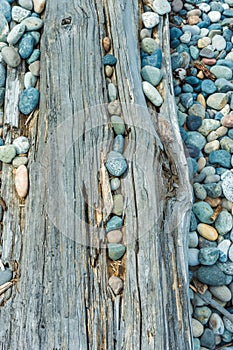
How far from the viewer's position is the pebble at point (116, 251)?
5.63 feet

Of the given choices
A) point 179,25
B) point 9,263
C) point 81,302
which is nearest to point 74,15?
point 179,25

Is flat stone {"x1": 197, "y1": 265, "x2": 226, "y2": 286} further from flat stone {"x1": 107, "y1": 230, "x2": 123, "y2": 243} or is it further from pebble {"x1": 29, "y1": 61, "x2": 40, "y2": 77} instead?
pebble {"x1": 29, "y1": 61, "x2": 40, "y2": 77}

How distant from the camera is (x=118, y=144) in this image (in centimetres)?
193

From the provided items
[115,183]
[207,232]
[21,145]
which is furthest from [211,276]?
[21,145]

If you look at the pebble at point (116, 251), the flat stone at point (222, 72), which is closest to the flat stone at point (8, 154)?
the pebble at point (116, 251)

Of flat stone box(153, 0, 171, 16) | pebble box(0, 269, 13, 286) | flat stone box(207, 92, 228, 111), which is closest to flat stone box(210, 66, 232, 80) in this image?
flat stone box(207, 92, 228, 111)

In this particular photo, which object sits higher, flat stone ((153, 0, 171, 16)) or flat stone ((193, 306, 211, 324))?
flat stone ((153, 0, 171, 16))

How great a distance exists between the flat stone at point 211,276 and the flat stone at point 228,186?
37cm

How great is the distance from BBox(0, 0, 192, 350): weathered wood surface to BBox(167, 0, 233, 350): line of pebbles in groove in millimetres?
250

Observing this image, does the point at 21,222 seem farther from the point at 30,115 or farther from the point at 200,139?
the point at 200,139

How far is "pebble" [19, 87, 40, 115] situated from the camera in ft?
6.80

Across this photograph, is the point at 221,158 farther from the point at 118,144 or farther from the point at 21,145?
the point at 21,145

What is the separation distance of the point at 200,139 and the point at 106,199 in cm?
76

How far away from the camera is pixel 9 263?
1.75m
